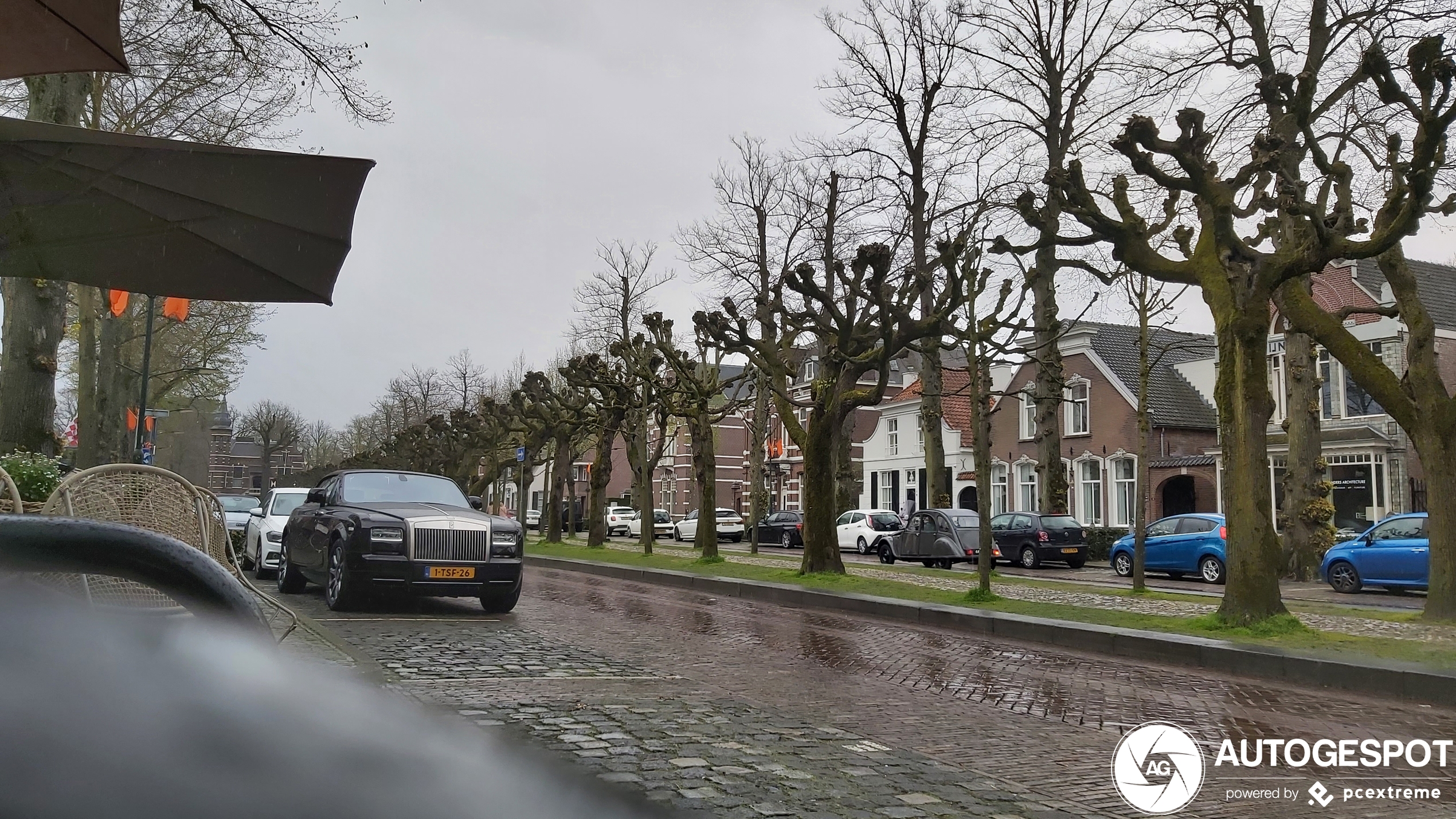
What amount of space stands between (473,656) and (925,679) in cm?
378

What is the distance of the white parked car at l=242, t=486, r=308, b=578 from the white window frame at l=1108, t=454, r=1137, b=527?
3095cm

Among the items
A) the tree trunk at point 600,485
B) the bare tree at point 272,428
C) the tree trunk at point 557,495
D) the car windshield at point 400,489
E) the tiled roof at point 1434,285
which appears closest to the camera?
the car windshield at point 400,489

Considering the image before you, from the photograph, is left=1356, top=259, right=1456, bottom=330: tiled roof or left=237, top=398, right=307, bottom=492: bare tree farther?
left=237, top=398, right=307, bottom=492: bare tree

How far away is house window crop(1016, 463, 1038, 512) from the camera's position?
1816 inches

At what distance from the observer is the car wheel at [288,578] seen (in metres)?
14.8

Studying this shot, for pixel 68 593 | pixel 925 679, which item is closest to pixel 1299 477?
pixel 925 679

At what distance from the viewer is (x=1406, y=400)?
562 inches

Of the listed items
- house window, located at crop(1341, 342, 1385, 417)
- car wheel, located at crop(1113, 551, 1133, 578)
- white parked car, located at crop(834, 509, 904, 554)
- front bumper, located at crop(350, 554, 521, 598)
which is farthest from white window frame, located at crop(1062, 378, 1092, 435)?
front bumper, located at crop(350, 554, 521, 598)

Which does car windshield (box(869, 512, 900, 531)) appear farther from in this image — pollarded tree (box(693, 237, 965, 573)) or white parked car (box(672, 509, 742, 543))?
pollarded tree (box(693, 237, 965, 573))

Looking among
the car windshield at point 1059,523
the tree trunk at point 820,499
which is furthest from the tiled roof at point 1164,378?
the tree trunk at point 820,499

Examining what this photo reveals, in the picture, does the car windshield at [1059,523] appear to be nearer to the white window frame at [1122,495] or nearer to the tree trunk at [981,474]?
the tree trunk at [981,474]

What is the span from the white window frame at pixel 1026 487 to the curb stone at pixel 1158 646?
2997 centimetres

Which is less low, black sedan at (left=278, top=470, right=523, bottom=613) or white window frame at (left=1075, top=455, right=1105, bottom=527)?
white window frame at (left=1075, top=455, right=1105, bottom=527)

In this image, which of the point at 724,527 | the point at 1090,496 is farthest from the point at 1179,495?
the point at 724,527
